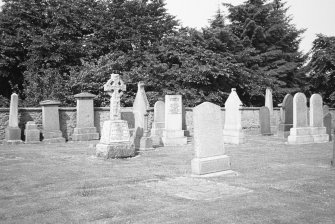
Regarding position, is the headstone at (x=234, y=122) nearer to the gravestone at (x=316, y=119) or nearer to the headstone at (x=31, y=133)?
→ the gravestone at (x=316, y=119)

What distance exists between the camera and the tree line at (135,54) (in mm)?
27266

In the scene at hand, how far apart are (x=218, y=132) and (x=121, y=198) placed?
3.36 m

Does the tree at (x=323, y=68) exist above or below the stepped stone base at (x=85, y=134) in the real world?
above

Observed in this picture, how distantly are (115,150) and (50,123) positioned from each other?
7.58 meters

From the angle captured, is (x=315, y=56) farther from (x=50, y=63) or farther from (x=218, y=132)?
(x=218, y=132)

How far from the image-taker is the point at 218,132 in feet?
27.7

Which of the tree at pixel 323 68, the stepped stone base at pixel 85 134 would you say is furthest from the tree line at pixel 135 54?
the stepped stone base at pixel 85 134

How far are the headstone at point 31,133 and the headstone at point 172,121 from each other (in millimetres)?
6466

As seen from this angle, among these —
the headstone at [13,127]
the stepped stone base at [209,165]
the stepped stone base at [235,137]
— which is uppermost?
the headstone at [13,127]

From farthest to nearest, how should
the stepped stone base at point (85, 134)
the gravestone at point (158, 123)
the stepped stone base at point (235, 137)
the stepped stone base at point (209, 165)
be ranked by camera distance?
the stepped stone base at point (85, 134)
the gravestone at point (158, 123)
the stepped stone base at point (235, 137)
the stepped stone base at point (209, 165)

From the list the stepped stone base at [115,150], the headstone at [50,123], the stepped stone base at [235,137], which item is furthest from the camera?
the headstone at [50,123]

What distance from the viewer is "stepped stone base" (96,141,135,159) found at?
36.7ft

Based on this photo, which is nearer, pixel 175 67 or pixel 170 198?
pixel 170 198

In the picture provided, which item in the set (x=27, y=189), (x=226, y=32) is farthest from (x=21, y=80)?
(x=27, y=189)
